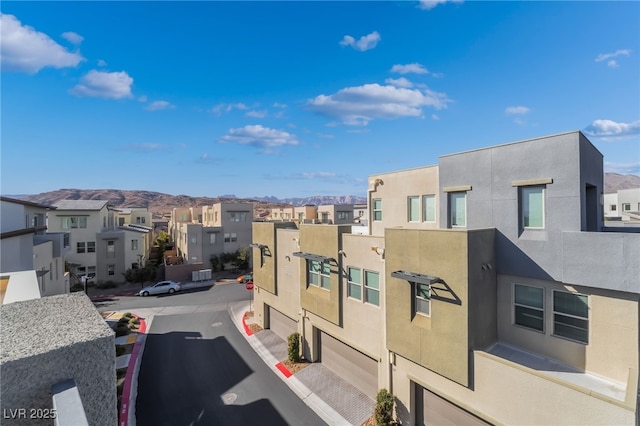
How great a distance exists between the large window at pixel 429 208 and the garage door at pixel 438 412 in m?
7.71

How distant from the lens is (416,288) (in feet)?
36.9

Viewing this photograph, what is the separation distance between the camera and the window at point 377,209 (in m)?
18.4

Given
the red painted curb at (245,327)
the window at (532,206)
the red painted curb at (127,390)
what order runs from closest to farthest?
the window at (532,206), the red painted curb at (127,390), the red painted curb at (245,327)

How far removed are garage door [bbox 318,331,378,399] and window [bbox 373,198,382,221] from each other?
747 cm

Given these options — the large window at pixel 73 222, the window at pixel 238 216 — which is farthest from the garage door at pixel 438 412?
the large window at pixel 73 222

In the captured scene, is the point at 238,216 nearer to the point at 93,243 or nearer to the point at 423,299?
the point at 93,243

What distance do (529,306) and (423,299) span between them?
136 inches

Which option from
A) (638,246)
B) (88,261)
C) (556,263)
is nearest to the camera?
(638,246)

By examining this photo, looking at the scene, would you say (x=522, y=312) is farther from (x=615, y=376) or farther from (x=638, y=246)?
(x=638, y=246)

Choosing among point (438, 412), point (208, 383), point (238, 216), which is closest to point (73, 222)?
point (238, 216)

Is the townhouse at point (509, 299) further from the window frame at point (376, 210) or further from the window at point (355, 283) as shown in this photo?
the window frame at point (376, 210)

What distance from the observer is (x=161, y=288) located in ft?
109

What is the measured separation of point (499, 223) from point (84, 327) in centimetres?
1196

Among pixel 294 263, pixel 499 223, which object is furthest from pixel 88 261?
pixel 499 223
